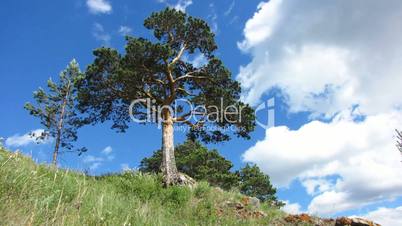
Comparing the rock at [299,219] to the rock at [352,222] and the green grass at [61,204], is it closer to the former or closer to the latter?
the green grass at [61,204]

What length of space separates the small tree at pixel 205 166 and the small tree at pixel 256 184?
2.77 m

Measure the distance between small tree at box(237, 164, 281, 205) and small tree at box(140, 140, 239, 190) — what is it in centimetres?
277

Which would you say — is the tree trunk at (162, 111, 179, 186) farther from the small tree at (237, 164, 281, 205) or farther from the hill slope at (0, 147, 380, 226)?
the small tree at (237, 164, 281, 205)

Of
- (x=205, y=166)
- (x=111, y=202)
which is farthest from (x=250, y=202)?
(x=205, y=166)

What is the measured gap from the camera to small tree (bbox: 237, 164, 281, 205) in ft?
137

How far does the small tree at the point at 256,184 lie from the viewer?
4169 cm

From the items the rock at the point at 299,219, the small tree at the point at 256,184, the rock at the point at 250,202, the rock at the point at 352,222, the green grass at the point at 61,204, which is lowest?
the green grass at the point at 61,204

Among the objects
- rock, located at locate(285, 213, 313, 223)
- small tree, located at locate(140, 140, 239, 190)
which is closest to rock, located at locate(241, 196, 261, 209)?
rock, located at locate(285, 213, 313, 223)

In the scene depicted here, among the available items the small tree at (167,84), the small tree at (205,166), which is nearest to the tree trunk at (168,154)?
the small tree at (167,84)

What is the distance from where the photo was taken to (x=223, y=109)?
20734 mm

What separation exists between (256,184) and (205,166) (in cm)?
687

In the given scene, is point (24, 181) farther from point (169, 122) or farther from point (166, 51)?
point (169, 122)

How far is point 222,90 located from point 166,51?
346 cm

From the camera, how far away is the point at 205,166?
38.3m
